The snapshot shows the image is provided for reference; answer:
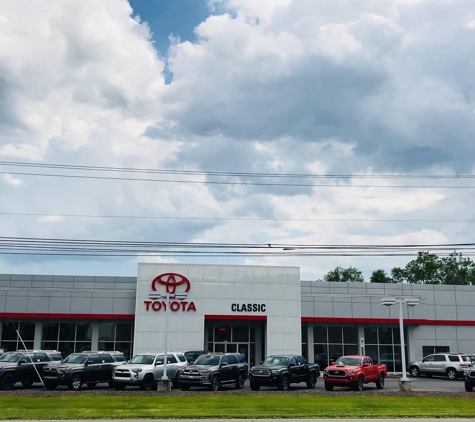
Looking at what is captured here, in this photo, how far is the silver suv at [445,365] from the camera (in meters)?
41.0

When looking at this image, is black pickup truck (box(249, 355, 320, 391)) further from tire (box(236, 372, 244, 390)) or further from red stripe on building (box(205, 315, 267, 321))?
red stripe on building (box(205, 315, 267, 321))

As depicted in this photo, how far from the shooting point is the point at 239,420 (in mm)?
16281

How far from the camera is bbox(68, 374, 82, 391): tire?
2733 centimetres

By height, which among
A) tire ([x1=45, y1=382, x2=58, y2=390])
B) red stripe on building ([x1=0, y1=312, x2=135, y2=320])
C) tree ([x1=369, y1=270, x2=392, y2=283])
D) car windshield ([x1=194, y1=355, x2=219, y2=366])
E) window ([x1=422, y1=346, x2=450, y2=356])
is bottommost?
tire ([x1=45, y1=382, x2=58, y2=390])

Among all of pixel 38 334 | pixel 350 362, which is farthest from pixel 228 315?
pixel 350 362

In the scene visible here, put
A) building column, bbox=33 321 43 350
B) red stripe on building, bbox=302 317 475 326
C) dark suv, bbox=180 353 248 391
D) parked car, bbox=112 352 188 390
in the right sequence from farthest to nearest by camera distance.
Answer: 1. red stripe on building, bbox=302 317 475 326
2. building column, bbox=33 321 43 350
3. dark suv, bbox=180 353 248 391
4. parked car, bbox=112 352 188 390

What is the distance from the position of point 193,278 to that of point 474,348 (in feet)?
78.1

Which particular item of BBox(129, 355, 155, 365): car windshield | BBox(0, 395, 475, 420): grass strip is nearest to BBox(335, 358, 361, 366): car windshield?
BBox(0, 395, 475, 420): grass strip

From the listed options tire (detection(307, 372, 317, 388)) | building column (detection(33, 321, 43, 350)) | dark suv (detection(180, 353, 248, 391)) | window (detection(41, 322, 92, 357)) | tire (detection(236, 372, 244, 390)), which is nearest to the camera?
dark suv (detection(180, 353, 248, 391))

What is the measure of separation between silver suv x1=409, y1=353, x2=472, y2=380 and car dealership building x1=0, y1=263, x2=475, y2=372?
518 cm

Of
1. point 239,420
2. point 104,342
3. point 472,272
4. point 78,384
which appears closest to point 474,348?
point 104,342

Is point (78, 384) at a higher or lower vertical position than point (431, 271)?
lower

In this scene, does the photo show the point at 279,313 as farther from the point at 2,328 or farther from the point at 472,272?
the point at 472,272

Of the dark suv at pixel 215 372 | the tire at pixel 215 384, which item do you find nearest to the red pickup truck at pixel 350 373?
the dark suv at pixel 215 372
